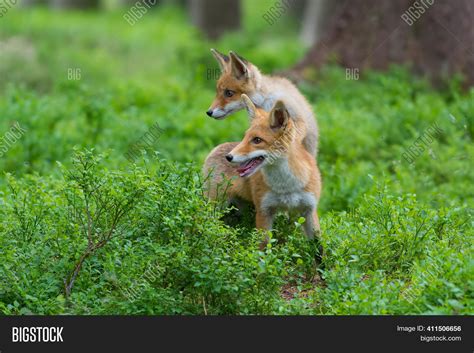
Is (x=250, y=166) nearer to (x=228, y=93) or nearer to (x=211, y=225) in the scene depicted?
(x=211, y=225)

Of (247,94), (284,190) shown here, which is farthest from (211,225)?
(247,94)

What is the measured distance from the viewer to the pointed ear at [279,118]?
287 inches

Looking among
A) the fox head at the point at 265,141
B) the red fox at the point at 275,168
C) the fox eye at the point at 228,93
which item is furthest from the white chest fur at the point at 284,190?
the fox eye at the point at 228,93

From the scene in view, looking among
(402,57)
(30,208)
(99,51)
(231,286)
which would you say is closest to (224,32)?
(99,51)

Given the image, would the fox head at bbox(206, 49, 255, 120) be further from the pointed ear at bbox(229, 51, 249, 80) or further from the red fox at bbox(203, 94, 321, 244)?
the red fox at bbox(203, 94, 321, 244)

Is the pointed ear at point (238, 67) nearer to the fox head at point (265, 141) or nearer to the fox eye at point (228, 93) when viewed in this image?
the fox eye at point (228, 93)

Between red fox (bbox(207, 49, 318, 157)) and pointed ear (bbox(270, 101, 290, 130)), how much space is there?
67.4 inches

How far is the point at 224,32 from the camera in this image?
76.1 ft

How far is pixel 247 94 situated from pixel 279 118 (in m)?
1.99

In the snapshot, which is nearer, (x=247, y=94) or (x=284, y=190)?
(x=284, y=190)

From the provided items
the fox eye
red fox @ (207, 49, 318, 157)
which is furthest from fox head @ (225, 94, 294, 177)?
the fox eye

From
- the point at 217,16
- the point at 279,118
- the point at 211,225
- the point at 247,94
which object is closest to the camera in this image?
the point at 211,225

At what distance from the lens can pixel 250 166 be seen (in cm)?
724

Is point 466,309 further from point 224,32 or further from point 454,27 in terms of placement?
point 224,32
